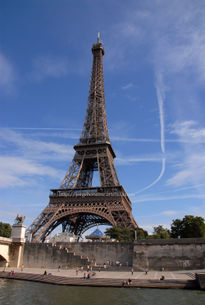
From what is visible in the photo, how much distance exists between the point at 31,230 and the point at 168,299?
111ft

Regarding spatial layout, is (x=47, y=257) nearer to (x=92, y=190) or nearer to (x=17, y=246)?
(x=17, y=246)

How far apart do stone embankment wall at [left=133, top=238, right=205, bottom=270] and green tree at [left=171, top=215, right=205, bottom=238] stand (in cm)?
1289

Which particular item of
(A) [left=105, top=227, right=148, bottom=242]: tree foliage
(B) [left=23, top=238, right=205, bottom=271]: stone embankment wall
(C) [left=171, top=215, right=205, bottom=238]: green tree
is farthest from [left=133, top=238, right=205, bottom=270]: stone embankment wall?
(C) [left=171, top=215, right=205, bottom=238]: green tree

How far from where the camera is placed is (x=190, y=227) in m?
47.3

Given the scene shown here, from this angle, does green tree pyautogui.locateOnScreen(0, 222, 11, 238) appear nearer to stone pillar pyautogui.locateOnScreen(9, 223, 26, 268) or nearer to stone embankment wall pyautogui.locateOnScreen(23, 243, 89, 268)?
stone pillar pyautogui.locateOnScreen(9, 223, 26, 268)

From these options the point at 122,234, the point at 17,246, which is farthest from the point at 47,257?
the point at 122,234

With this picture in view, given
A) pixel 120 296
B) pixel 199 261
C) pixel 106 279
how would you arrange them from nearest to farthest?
1. pixel 120 296
2. pixel 106 279
3. pixel 199 261

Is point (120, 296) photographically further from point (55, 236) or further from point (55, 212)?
point (55, 212)

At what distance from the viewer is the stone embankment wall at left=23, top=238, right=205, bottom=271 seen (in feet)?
114

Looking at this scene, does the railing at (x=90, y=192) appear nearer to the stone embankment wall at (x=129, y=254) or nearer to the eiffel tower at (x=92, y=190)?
the eiffel tower at (x=92, y=190)

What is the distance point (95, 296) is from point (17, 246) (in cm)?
2462

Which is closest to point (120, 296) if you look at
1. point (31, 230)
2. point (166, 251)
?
point (166, 251)

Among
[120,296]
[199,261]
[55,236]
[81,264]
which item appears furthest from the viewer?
[55,236]

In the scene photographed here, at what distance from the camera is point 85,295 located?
2042 centimetres
